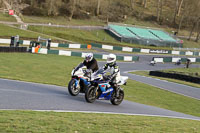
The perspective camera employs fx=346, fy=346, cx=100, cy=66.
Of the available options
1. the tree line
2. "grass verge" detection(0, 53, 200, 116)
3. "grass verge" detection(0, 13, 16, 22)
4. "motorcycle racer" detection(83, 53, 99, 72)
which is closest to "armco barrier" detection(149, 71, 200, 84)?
"grass verge" detection(0, 53, 200, 116)

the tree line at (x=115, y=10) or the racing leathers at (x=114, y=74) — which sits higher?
the tree line at (x=115, y=10)

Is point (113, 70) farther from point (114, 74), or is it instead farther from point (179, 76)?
point (179, 76)

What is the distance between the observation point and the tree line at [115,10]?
84750 millimetres

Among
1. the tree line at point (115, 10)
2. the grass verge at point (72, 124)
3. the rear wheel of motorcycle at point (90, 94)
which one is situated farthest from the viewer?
the tree line at point (115, 10)

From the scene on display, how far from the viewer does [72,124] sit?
8828mm

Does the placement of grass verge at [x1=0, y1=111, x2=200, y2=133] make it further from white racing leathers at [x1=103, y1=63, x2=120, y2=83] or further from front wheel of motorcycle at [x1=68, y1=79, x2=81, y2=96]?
front wheel of motorcycle at [x1=68, y1=79, x2=81, y2=96]

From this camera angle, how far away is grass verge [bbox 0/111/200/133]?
320 inches

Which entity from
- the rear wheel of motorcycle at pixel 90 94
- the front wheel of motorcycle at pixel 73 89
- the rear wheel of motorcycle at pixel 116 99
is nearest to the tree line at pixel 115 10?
the front wheel of motorcycle at pixel 73 89

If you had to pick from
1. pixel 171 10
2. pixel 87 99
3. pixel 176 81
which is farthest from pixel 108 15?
pixel 87 99

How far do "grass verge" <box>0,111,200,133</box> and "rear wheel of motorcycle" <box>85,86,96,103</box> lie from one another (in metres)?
3.19

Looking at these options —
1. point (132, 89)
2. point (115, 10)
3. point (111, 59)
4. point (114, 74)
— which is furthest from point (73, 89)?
point (115, 10)

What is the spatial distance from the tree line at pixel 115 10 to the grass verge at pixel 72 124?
233 ft

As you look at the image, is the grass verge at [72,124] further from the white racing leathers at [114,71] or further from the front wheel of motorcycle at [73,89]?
the front wheel of motorcycle at [73,89]

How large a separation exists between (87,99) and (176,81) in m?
18.3
